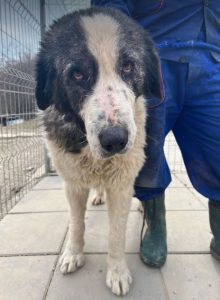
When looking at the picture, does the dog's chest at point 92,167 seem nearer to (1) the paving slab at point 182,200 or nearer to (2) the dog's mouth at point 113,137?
(2) the dog's mouth at point 113,137

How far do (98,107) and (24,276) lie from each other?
1.12 m

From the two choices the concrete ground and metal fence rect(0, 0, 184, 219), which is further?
metal fence rect(0, 0, 184, 219)

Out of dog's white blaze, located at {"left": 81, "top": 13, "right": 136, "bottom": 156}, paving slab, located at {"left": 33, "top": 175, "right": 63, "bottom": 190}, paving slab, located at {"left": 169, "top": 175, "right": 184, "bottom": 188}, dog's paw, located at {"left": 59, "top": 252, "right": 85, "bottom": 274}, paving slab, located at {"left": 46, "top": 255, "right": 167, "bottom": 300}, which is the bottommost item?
paving slab, located at {"left": 33, "top": 175, "right": 63, "bottom": 190}

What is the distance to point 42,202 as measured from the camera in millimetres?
2822

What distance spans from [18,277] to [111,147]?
1.03 meters

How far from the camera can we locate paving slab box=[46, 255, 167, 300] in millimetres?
1591

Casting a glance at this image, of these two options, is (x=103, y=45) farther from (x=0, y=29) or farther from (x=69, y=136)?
(x=0, y=29)

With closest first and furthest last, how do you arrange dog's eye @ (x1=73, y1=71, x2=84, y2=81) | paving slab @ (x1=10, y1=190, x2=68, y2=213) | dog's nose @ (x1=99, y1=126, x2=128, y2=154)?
dog's nose @ (x1=99, y1=126, x2=128, y2=154), dog's eye @ (x1=73, y1=71, x2=84, y2=81), paving slab @ (x1=10, y1=190, x2=68, y2=213)

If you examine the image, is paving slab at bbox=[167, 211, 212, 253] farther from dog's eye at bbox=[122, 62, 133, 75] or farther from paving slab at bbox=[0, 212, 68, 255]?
dog's eye at bbox=[122, 62, 133, 75]

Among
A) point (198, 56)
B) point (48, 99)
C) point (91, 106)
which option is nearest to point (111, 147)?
point (91, 106)

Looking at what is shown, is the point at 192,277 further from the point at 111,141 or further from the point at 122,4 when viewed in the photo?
the point at 122,4

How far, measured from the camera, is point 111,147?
1.28 meters

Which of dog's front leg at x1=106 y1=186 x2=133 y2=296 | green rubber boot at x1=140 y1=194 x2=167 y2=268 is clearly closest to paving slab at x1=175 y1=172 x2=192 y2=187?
green rubber boot at x1=140 y1=194 x2=167 y2=268

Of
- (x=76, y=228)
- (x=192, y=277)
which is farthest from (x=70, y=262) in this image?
(x=192, y=277)
